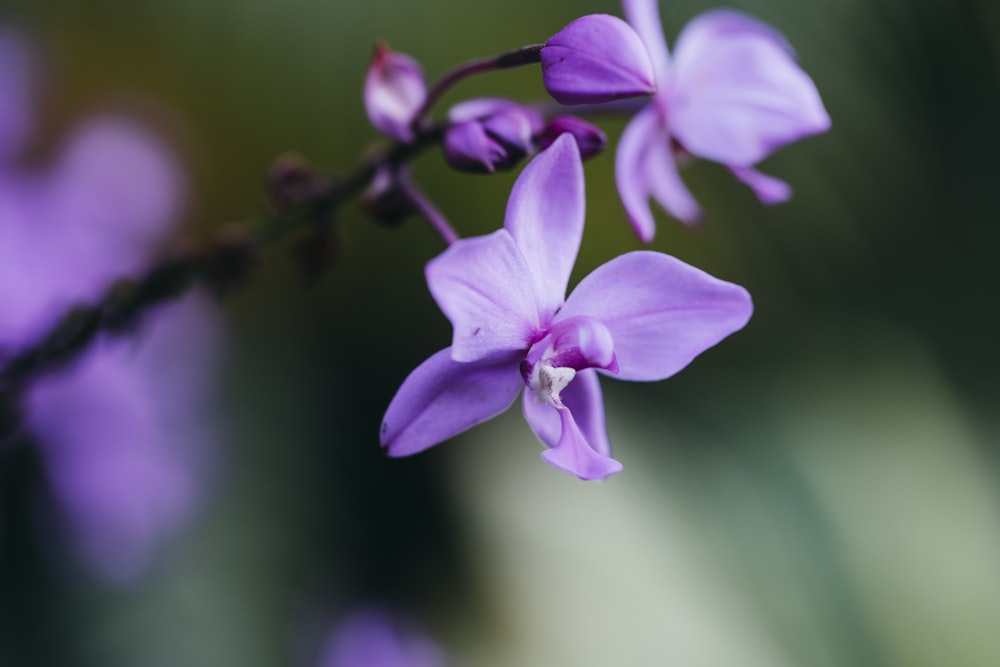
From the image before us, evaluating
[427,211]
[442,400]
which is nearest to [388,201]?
[427,211]

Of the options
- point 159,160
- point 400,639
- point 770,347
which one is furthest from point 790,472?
point 159,160

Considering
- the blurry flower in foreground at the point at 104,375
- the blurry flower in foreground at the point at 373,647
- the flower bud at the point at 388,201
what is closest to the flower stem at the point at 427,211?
the flower bud at the point at 388,201

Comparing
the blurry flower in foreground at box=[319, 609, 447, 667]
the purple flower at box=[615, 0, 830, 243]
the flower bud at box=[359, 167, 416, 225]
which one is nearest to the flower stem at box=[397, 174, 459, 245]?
the flower bud at box=[359, 167, 416, 225]

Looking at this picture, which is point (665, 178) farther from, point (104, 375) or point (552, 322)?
point (104, 375)

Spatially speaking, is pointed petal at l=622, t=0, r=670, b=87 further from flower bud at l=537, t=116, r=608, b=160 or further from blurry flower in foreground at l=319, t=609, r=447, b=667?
blurry flower in foreground at l=319, t=609, r=447, b=667

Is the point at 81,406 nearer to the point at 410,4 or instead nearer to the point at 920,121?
the point at 410,4

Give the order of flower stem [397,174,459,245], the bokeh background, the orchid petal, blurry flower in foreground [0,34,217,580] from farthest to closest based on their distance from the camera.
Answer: the bokeh background
blurry flower in foreground [0,34,217,580]
flower stem [397,174,459,245]
the orchid petal
